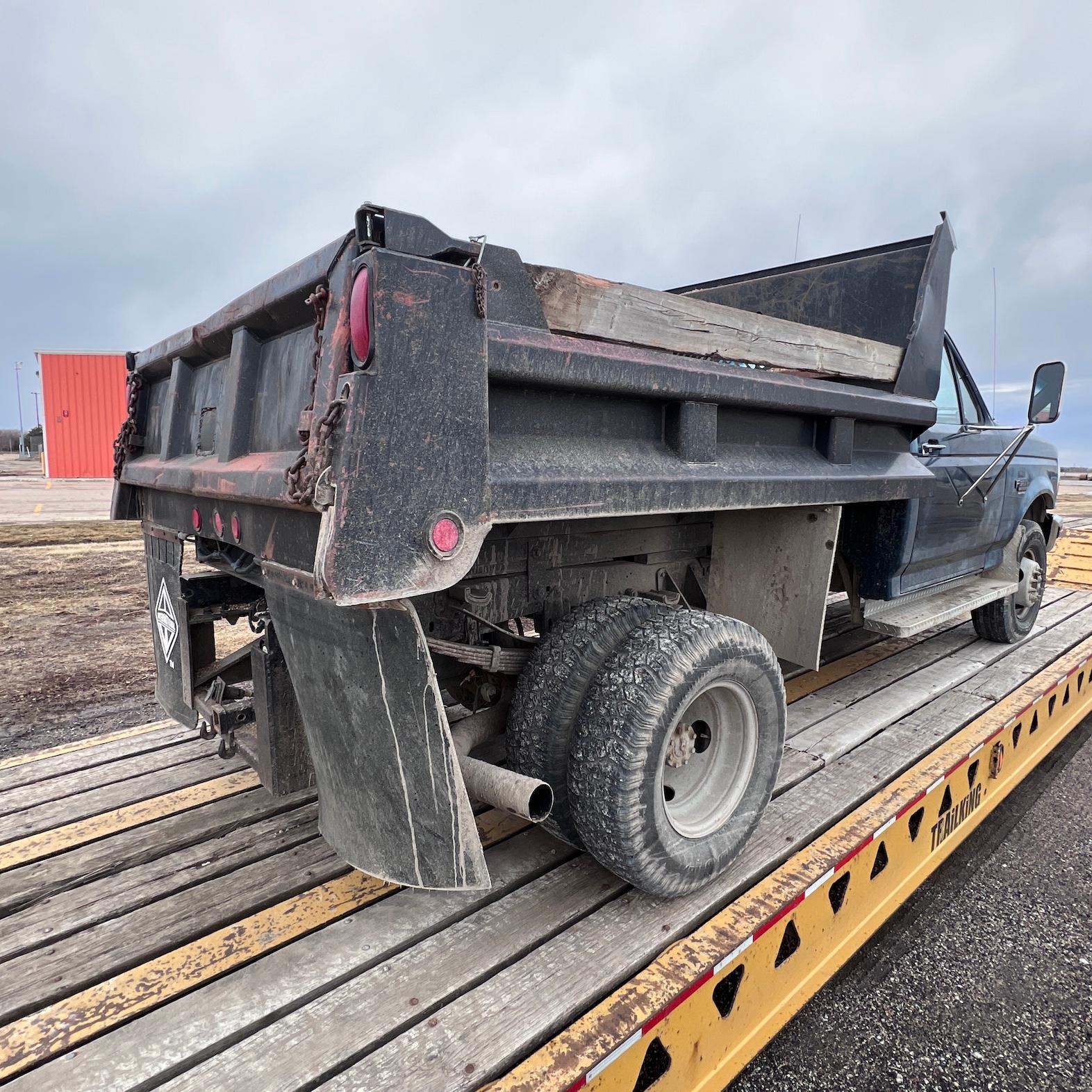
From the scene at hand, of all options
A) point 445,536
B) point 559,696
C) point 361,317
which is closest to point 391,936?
point 559,696

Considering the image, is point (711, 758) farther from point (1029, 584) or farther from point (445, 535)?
point (1029, 584)

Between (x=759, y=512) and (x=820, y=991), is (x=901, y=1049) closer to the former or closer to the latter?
(x=820, y=991)

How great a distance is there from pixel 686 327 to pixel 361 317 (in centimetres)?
117

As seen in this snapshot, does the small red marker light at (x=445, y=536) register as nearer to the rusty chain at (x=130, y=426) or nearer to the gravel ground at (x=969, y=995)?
the gravel ground at (x=969, y=995)

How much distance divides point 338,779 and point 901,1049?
185 cm

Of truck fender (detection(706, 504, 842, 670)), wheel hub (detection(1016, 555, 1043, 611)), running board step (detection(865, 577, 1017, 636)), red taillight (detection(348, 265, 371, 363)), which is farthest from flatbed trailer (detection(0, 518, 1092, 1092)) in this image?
wheel hub (detection(1016, 555, 1043, 611))

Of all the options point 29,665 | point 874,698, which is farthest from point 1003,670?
point 29,665

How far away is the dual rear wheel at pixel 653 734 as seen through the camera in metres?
1.98

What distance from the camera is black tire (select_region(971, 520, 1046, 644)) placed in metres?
4.79

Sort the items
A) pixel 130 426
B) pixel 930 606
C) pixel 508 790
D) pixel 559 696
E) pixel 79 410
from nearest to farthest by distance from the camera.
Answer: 1. pixel 508 790
2. pixel 559 696
3. pixel 130 426
4. pixel 930 606
5. pixel 79 410

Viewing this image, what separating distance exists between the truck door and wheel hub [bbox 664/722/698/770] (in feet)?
6.40

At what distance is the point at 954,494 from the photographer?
152 inches

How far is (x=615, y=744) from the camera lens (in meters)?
1.96

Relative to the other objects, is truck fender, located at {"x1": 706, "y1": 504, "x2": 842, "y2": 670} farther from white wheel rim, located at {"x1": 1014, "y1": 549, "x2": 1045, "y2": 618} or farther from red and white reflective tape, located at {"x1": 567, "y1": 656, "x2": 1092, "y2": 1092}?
white wheel rim, located at {"x1": 1014, "y1": 549, "x2": 1045, "y2": 618}
